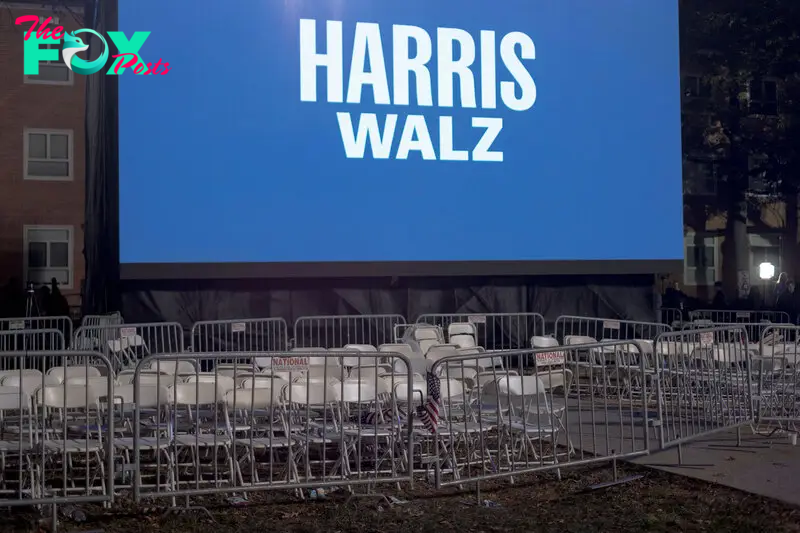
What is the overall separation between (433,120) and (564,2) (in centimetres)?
283

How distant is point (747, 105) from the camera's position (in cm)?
2934

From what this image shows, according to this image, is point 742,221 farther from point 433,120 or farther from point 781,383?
point 781,383

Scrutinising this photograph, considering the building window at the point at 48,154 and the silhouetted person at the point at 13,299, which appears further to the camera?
the building window at the point at 48,154

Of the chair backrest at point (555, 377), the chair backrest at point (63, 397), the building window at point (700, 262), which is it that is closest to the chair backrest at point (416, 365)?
the chair backrest at point (555, 377)

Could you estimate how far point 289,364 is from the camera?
6863 mm

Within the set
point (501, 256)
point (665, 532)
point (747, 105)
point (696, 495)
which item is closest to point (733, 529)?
point (665, 532)

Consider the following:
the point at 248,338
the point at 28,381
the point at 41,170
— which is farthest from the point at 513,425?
the point at 41,170

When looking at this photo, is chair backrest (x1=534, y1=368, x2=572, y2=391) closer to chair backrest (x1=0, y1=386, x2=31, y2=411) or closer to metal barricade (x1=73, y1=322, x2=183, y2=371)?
chair backrest (x1=0, y1=386, x2=31, y2=411)

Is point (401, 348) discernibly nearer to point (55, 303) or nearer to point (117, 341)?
point (117, 341)

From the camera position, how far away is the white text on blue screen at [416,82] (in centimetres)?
1298

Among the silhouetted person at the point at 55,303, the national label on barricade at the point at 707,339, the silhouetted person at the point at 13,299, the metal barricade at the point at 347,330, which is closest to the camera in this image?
the national label on barricade at the point at 707,339

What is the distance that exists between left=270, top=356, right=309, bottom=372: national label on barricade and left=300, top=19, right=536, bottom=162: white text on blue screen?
647 cm

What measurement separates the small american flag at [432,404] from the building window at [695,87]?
24366 mm

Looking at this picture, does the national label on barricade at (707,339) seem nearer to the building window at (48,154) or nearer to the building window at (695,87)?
the building window at (48,154)
